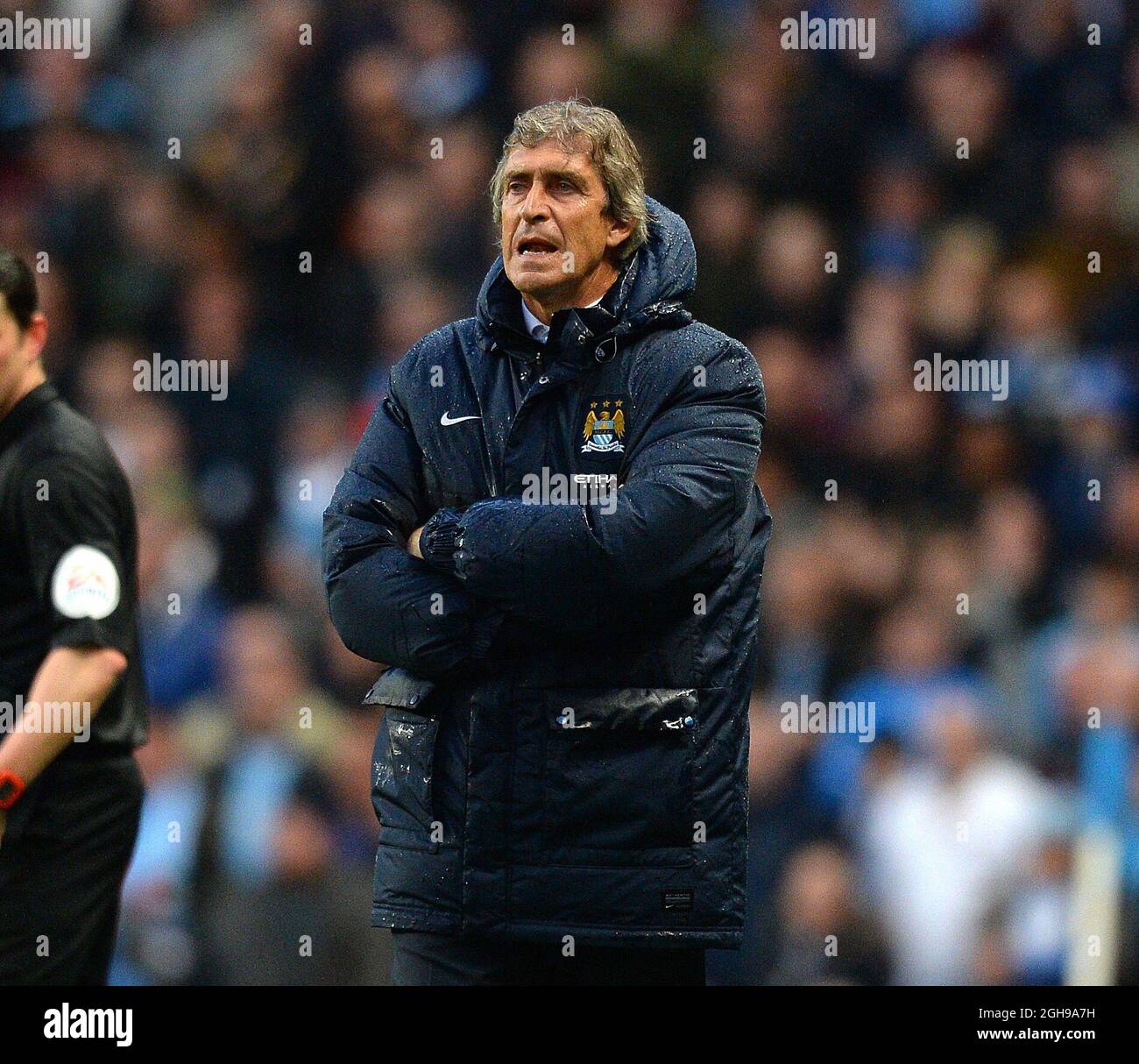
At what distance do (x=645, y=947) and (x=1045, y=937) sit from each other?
2.87m

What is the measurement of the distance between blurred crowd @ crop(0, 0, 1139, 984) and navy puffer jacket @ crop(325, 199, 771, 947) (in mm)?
2606

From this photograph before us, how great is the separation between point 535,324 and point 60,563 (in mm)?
1175

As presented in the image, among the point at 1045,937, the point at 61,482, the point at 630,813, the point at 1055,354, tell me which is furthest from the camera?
the point at 1055,354

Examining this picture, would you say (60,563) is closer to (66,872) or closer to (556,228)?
(66,872)

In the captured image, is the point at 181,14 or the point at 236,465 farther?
the point at 181,14

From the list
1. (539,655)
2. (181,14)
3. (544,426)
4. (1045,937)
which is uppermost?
(181,14)

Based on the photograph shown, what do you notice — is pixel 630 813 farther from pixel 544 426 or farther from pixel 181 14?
pixel 181 14

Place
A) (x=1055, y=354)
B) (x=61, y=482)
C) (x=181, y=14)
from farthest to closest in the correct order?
(x=181, y=14) → (x=1055, y=354) → (x=61, y=482)

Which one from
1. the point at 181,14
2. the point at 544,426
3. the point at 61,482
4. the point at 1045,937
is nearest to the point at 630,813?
the point at 544,426

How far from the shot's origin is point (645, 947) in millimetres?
2965

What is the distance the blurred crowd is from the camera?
5.69 m

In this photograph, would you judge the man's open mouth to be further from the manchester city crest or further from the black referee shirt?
the black referee shirt

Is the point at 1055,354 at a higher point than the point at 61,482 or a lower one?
higher

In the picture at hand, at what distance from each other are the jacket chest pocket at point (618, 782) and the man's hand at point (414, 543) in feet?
1.22
